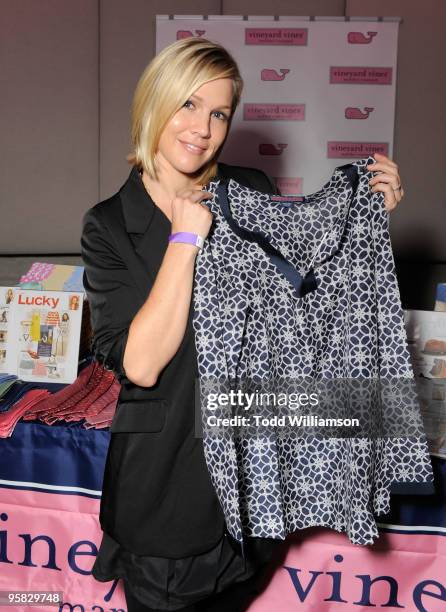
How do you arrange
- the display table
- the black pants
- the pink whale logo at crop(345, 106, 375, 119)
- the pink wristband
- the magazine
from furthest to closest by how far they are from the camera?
the pink whale logo at crop(345, 106, 375, 119) < the magazine < the display table < the black pants < the pink wristband

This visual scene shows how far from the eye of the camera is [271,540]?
1.22 metres

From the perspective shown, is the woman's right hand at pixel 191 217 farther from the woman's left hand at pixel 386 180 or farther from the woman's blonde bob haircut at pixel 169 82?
the woman's left hand at pixel 386 180

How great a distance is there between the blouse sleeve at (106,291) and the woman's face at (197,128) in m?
0.20

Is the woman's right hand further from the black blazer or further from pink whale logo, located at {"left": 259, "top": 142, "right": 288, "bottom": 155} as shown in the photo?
pink whale logo, located at {"left": 259, "top": 142, "right": 288, "bottom": 155}

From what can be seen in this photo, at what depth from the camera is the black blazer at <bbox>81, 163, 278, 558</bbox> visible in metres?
1.12

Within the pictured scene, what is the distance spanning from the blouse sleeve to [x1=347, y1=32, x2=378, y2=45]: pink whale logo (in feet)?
7.61

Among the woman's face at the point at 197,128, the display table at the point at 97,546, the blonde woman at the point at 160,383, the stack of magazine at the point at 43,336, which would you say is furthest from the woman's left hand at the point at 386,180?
the stack of magazine at the point at 43,336

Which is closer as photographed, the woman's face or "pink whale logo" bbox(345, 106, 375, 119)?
the woman's face

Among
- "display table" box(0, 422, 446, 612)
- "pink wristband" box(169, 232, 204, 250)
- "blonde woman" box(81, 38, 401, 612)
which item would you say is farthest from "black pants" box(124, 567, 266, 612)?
"pink wristband" box(169, 232, 204, 250)

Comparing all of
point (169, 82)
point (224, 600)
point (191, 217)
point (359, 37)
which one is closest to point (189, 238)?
point (191, 217)

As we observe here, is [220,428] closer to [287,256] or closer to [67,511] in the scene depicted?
[287,256]

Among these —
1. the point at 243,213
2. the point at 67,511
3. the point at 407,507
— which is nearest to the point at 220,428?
the point at 243,213

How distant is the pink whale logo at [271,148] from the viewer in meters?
3.08

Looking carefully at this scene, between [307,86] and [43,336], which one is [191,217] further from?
[307,86]
